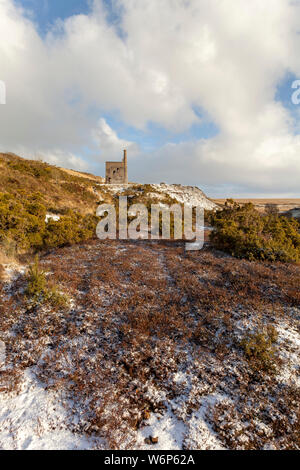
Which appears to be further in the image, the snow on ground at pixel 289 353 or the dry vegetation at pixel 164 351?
the snow on ground at pixel 289 353

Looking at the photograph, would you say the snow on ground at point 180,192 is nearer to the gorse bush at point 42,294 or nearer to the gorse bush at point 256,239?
the gorse bush at point 256,239

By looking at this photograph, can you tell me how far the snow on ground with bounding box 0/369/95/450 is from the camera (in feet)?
10.3

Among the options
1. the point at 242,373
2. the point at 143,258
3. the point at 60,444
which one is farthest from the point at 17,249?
the point at 242,373

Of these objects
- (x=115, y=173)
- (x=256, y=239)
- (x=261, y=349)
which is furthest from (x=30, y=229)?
(x=115, y=173)

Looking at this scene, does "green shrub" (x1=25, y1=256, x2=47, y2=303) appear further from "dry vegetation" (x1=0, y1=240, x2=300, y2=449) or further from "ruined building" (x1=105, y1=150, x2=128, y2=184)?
"ruined building" (x1=105, y1=150, x2=128, y2=184)

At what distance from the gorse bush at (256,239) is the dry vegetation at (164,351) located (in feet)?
9.26

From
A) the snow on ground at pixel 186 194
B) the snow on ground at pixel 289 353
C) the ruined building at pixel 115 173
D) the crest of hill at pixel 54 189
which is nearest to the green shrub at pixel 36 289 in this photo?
the snow on ground at pixel 289 353

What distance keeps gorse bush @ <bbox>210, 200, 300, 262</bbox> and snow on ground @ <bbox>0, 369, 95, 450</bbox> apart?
1056cm

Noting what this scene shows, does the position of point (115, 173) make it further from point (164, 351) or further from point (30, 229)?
point (164, 351)

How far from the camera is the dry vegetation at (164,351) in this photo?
3519 mm

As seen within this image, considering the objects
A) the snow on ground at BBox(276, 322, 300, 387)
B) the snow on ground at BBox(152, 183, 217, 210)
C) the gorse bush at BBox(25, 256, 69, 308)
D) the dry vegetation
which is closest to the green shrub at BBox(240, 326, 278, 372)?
the dry vegetation

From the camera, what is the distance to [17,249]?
10578 millimetres

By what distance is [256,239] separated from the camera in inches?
476

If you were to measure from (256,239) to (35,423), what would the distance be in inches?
487
